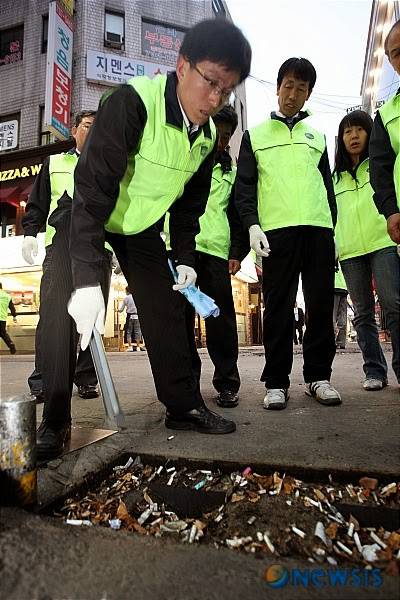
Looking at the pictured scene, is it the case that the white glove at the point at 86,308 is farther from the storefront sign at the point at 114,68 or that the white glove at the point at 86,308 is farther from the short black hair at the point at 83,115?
the storefront sign at the point at 114,68

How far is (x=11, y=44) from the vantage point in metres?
12.8

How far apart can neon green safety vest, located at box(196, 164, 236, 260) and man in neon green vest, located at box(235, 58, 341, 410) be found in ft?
0.71

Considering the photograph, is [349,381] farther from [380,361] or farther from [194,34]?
[194,34]

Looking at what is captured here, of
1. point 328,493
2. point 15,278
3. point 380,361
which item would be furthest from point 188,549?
point 15,278

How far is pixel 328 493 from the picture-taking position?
3.55 feet

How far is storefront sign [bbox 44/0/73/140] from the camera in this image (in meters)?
9.89

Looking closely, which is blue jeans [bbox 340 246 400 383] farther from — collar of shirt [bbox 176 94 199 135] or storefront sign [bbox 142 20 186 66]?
storefront sign [bbox 142 20 186 66]

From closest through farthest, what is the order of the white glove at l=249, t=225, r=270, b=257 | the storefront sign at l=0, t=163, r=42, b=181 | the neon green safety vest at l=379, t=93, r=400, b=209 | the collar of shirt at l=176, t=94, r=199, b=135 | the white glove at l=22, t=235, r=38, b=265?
the collar of shirt at l=176, t=94, r=199, b=135 → the neon green safety vest at l=379, t=93, r=400, b=209 → the white glove at l=249, t=225, r=270, b=257 → the white glove at l=22, t=235, r=38, b=265 → the storefront sign at l=0, t=163, r=42, b=181

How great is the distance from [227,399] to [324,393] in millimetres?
530

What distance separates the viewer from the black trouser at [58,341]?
4.59 ft

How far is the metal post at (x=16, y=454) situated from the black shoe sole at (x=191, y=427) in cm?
75

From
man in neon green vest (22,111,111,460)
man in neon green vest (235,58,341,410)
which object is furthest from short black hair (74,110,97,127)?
man in neon green vest (235,58,341,410)

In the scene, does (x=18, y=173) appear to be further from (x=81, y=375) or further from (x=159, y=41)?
(x=81, y=375)

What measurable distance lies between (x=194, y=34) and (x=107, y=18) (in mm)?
14089
